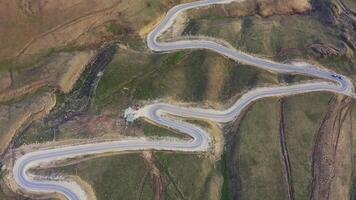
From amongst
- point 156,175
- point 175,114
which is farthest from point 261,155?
point 156,175

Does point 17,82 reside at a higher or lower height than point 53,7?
lower

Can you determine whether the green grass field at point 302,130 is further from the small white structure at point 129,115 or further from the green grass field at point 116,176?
the small white structure at point 129,115

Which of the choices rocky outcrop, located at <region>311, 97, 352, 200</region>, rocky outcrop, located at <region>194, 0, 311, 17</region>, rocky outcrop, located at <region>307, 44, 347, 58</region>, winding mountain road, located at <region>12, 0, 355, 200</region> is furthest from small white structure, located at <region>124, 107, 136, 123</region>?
rocky outcrop, located at <region>307, 44, 347, 58</region>

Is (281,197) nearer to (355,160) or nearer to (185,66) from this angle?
(355,160)

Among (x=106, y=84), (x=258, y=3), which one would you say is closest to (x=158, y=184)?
(x=106, y=84)

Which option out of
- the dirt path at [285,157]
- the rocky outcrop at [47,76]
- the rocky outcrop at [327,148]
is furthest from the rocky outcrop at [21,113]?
the rocky outcrop at [327,148]

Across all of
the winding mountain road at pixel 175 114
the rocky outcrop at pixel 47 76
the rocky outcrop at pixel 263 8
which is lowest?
the winding mountain road at pixel 175 114
